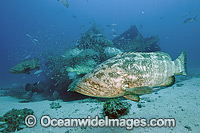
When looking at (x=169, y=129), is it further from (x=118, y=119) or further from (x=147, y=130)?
(x=118, y=119)

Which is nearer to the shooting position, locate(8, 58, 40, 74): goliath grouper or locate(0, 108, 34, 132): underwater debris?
locate(0, 108, 34, 132): underwater debris

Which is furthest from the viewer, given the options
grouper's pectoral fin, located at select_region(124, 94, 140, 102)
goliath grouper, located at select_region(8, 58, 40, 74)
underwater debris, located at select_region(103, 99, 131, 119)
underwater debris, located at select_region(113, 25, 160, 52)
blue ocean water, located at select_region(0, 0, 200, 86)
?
blue ocean water, located at select_region(0, 0, 200, 86)

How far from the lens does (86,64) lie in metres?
5.80

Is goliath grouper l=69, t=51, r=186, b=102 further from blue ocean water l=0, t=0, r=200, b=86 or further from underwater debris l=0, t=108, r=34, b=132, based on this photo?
blue ocean water l=0, t=0, r=200, b=86

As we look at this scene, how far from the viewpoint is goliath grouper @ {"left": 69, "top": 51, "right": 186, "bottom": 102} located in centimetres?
121

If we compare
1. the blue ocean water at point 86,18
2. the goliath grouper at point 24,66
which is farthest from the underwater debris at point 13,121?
the blue ocean water at point 86,18

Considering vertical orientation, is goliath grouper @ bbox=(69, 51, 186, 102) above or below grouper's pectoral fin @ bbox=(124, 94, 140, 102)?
above

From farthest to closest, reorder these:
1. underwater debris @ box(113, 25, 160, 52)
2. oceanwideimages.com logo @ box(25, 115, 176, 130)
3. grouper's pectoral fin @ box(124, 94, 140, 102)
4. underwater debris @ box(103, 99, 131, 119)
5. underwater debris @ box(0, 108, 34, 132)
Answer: underwater debris @ box(113, 25, 160, 52) → underwater debris @ box(0, 108, 34, 132) → underwater debris @ box(103, 99, 131, 119) → oceanwideimages.com logo @ box(25, 115, 176, 130) → grouper's pectoral fin @ box(124, 94, 140, 102)

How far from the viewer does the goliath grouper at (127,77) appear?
3.95ft

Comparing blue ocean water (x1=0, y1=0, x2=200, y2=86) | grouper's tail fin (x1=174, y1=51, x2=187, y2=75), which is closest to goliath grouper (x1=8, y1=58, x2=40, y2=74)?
grouper's tail fin (x1=174, y1=51, x2=187, y2=75)

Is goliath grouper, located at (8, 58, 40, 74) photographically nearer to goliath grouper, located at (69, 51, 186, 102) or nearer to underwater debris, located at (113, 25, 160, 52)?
goliath grouper, located at (69, 51, 186, 102)

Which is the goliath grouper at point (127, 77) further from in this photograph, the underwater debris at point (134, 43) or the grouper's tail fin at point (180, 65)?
the underwater debris at point (134, 43)

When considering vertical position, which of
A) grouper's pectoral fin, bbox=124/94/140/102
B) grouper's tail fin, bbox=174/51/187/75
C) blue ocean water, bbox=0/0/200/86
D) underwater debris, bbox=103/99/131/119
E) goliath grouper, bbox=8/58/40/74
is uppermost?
blue ocean water, bbox=0/0/200/86

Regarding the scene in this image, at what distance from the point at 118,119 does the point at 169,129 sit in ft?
5.10
